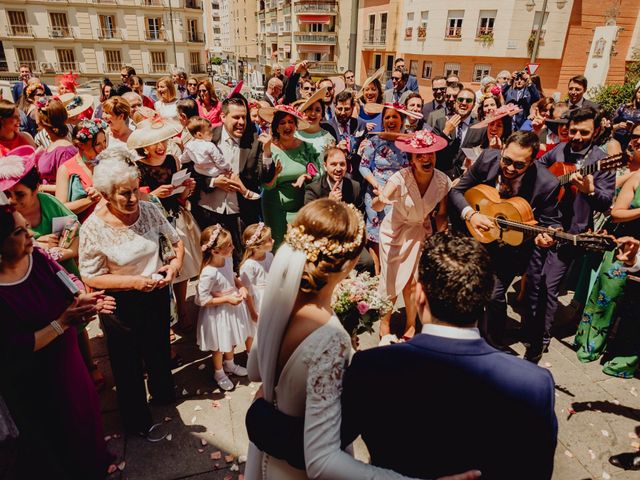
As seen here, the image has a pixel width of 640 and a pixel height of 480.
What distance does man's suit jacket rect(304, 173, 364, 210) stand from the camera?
4570 mm

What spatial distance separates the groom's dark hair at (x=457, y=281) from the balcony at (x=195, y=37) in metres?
52.2

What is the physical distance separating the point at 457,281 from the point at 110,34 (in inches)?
2020

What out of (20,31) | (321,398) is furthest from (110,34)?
(321,398)

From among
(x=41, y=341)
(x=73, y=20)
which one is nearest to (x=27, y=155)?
(x=41, y=341)

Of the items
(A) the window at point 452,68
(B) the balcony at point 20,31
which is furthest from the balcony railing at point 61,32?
(A) the window at point 452,68

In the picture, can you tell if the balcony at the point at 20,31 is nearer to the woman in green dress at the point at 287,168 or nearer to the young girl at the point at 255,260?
the woman in green dress at the point at 287,168

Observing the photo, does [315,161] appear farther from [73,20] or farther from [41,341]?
[73,20]

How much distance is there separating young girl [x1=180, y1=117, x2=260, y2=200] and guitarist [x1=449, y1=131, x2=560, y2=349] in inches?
98.8

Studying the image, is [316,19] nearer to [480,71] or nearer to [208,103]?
[480,71]

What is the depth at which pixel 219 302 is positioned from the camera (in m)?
3.68

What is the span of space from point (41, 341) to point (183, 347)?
2204mm

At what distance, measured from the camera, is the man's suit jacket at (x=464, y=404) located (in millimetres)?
1402

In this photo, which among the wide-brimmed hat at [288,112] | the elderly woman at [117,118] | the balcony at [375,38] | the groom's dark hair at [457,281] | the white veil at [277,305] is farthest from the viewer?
the balcony at [375,38]

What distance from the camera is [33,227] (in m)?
3.02
